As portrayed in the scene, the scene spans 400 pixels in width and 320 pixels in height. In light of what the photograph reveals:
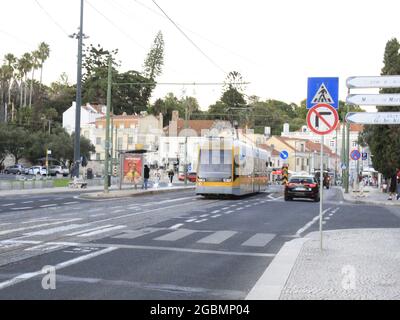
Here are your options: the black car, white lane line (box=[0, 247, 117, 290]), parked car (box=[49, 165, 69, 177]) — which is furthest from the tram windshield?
parked car (box=[49, 165, 69, 177])

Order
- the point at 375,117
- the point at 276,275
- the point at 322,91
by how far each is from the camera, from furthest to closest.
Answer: the point at 375,117 → the point at 322,91 → the point at 276,275

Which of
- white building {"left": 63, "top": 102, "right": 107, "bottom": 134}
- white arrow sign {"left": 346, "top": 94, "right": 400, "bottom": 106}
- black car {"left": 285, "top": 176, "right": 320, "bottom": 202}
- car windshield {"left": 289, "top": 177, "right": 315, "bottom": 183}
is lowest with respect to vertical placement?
black car {"left": 285, "top": 176, "right": 320, "bottom": 202}

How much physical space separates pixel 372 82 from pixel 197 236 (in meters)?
7.44

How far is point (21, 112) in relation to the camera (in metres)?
104

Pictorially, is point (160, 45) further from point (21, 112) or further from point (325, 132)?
point (325, 132)

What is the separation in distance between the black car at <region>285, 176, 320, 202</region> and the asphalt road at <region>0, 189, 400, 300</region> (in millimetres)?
12082

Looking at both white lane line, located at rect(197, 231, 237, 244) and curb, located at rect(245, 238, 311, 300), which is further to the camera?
white lane line, located at rect(197, 231, 237, 244)

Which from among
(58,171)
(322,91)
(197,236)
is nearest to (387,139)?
(197,236)

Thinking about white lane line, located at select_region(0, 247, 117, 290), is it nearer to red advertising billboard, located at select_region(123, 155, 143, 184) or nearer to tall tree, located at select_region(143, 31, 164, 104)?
red advertising billboard, located at select_region(123, 155, 143, 184)

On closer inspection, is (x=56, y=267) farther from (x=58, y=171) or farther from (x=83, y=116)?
(x=83, y=116)

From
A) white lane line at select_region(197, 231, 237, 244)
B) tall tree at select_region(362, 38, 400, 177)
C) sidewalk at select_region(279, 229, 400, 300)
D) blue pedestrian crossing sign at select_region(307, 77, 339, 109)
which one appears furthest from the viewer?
tall tree at select_region(362, 38, 400, 177)

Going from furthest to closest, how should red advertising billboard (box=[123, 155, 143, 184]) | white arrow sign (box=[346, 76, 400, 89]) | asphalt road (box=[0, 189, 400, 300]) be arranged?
red advertising billboard (box=[123, 155, 143, 184]), white arrow sign (box=[346, 76, 400, 89]), asphalt road (box=[0, 189, 400, 300])

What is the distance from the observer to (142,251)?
472 inches

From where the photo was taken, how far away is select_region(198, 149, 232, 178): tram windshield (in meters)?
33.2
